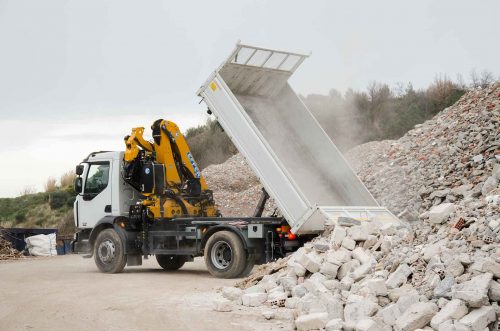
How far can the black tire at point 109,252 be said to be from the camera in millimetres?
15219

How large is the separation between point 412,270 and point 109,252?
818 centimetres

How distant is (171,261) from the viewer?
16.6 meters

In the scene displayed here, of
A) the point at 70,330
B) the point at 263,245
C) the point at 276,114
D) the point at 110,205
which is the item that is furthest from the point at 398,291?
the point at 110,205

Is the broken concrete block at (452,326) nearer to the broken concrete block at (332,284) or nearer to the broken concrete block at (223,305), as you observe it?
the broken concrete block at (332,284)

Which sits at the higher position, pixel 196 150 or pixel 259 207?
pixel 196 150

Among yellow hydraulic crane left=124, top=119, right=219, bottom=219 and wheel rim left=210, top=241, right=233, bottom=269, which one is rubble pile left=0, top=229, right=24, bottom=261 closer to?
yellow hydraulic crane left=124, top=119, right=219, bottom=219

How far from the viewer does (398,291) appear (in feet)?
28.4

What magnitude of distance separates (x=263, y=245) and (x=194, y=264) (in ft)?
15.9

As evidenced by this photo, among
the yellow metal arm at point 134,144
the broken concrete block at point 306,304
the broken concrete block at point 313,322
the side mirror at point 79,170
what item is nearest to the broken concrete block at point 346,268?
the broken concrete block at point 306,304

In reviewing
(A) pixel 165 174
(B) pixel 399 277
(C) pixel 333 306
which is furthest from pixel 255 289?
(A) pixel 165 174

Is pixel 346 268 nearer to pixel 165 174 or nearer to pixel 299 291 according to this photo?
pixel 299 291

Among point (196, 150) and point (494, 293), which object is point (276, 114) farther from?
point (196, 150)

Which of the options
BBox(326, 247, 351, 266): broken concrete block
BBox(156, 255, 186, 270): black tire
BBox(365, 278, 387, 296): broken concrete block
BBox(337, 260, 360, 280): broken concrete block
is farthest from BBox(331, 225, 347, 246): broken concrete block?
BBox(156, 255, 186, 270): black tire

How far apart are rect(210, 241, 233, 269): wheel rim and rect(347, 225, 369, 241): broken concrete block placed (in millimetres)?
3472
